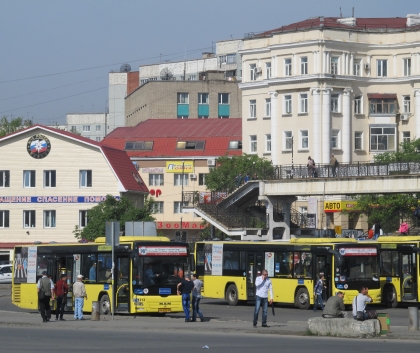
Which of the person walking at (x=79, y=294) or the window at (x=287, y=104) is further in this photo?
Result: the window at (x=287, y=104)

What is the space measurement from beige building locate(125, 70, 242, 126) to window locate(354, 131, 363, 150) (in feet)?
120

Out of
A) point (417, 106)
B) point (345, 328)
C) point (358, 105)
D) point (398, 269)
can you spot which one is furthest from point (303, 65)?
point (345, 328)

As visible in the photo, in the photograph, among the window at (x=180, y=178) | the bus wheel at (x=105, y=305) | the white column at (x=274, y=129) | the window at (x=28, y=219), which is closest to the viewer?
the bus wheel at (x=105, y=305)

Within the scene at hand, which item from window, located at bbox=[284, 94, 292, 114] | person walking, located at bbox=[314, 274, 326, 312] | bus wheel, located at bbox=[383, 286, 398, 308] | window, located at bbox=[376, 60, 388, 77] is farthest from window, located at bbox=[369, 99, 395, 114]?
person walking, located at bbox=[314, 274, 326, 312]

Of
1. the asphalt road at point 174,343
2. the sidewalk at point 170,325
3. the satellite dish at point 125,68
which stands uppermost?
the satellite dish at point 125,68

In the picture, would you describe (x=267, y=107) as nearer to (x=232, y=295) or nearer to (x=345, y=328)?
(x=232, y=295)

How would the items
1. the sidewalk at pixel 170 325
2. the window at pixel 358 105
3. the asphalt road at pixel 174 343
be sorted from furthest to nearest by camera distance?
the window at pixel 358 105 → the sidewalk at pixel 170 325 → the asphalt road at pixel 174 343

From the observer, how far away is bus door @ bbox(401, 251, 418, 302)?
133 feet

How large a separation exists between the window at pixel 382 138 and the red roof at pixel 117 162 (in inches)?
720

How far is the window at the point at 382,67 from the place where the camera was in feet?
281

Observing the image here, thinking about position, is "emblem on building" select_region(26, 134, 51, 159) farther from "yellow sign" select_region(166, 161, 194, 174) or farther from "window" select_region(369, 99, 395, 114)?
"window" select_region(369, 99, 395, 114)

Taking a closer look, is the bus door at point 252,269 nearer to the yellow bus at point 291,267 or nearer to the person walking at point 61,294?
the yellow bus at point 291,267

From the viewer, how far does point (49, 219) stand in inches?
3201

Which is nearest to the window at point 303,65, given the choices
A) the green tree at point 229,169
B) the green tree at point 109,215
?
the green tree at point 229,169
